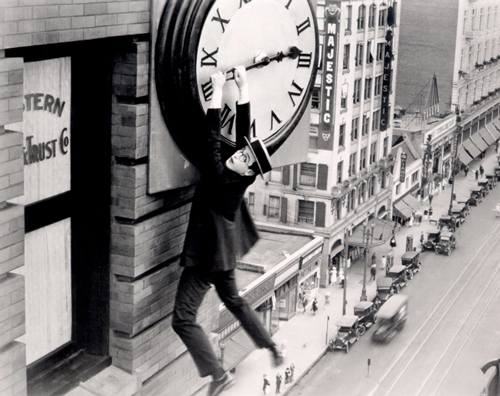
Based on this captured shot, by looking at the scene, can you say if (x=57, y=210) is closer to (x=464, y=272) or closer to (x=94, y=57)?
(x=94, y=57)

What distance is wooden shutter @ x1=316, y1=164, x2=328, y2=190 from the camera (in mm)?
40125

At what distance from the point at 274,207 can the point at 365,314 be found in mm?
7762

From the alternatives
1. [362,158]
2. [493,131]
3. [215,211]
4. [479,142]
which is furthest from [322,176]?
[215,211]

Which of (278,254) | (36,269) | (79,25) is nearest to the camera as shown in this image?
(79,25)

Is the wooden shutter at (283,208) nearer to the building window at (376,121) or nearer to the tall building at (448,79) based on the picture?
the building window at (376,121)

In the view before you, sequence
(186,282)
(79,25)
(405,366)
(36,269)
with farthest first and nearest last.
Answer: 1. (405,366)
2. (186,282)
3. (36,269)
4. (79,25)

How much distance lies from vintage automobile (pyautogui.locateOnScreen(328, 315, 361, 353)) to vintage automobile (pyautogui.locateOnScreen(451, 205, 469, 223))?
61.1 feet

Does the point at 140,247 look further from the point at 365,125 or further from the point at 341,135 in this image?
the point at 365,125

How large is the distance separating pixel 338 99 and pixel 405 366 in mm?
13933

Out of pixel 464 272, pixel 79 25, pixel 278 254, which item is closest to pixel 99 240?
pixel 79 25

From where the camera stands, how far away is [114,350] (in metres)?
5.83

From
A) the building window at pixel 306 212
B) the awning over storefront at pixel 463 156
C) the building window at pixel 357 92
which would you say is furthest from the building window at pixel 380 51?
the awning over storefront at pixel 463 156

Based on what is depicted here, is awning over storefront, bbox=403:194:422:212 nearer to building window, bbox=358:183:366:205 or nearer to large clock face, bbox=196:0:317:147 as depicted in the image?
building window, bbox=358:183:366:205

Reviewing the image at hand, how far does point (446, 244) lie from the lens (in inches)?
1700
